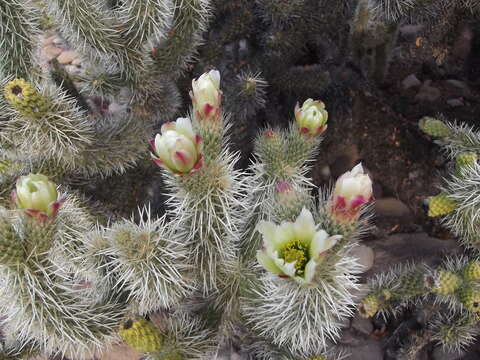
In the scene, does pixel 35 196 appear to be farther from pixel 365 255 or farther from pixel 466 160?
pixel 365 255

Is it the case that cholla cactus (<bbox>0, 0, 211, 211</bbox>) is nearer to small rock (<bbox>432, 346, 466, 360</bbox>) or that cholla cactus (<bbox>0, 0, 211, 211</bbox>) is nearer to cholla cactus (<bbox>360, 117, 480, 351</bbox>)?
cholla cactus (<bbox>360, 117, 480, 351</bbox>)

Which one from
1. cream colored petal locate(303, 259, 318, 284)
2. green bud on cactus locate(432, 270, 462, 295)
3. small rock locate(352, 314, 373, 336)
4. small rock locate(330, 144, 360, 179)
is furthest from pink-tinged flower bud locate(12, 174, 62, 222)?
small rock locate(330, 144, 360, 179)

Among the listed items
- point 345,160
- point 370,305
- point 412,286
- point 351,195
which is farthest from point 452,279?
point 345,160

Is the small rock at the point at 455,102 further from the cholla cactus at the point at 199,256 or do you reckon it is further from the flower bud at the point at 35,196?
the flower bud at the point at 35,196

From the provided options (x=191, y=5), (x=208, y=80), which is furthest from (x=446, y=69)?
(x=208, y=80)

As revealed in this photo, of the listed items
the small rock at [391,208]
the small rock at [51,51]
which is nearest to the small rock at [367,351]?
the small rock at [391,208]
